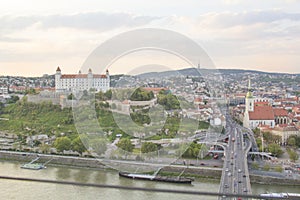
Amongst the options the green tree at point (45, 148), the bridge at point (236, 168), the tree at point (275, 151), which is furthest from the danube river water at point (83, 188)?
the tree at point (275, 151)

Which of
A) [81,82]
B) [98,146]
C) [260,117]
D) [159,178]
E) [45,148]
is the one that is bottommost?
[159,178]

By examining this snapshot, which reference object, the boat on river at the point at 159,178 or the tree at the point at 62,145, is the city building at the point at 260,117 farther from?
the boat on river at the point at 159,178

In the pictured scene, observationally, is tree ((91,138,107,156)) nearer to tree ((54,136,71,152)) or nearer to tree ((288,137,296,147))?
tree ((54,136,71,152))

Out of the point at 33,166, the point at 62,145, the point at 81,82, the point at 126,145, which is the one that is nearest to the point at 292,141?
the point at 126,145

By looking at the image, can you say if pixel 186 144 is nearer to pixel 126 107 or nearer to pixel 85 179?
pixel 126 107

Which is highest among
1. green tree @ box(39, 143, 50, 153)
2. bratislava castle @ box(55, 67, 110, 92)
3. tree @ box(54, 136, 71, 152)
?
bratislava castle @ box(55, 67, 110, 92)

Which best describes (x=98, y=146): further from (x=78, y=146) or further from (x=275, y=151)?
Answer: (x=275, y=151)

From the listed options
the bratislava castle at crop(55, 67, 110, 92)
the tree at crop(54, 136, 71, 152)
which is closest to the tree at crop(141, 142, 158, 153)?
the tree at crop(54, 136, 71, 152)
